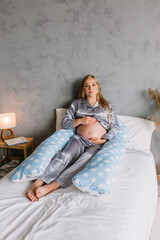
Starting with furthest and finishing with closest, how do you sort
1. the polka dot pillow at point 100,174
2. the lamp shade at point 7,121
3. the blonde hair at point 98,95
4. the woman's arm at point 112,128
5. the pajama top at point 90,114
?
the lamp shade at point 7,121 < the blonde hair at point 98,95 < the pajama top at point 90,114 < the woman's arm at point 112,128 < the polka dot pillow at point 100,174

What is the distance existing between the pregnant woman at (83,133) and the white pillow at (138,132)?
185 millimetres

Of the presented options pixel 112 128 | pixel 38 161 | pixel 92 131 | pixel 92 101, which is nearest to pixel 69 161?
pixel 38 161

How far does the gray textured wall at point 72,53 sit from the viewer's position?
2020 millimetres

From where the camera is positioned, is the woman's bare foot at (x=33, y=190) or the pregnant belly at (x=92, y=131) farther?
the pregnant belly at (x=92, y=131)

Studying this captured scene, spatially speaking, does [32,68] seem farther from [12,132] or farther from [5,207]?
[5,207]

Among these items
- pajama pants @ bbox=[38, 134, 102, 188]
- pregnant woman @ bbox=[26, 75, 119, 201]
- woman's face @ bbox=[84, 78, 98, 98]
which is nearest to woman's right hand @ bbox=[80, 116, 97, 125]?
pregnant woman @ bbox=[26, 75, 119, 201]

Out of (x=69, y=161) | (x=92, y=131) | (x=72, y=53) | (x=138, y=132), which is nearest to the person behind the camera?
(x=69, y=161)

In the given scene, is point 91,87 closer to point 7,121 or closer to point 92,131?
point 92,131

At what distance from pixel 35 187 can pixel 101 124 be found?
936 millimetres

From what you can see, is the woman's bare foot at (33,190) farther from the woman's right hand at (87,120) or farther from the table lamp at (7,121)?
the table lamp at (7,121)

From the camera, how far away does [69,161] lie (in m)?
1.65

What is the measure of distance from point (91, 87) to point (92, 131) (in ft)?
1.54

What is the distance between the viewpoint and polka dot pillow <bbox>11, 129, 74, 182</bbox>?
54.4 inches

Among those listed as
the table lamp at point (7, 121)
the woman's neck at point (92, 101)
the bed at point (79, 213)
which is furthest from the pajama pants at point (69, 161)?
the table lamp at point (7, 121)
